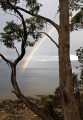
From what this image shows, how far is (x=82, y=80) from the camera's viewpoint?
62.9 ft

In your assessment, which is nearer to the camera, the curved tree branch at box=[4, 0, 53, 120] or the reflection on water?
the curved tree branch at box=[4, 0, 53, 120]

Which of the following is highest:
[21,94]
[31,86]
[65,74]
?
[31,86]

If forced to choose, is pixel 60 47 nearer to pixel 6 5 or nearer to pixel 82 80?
pixel 6 5

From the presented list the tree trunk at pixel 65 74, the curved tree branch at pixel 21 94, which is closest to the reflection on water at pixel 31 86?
the curved tree branch at pixel 21 94

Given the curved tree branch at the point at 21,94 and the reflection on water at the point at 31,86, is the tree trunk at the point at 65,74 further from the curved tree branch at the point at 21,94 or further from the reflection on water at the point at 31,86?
the reflection on water at the point at 31,86

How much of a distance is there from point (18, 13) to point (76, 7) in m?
4.73

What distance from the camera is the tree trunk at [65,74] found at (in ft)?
42.0

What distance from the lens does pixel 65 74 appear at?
42.1 feet

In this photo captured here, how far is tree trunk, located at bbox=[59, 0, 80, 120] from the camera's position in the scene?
12.8m

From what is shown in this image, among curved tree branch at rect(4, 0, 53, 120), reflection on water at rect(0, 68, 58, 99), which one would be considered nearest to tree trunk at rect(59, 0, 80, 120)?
curved tree branch at rect(4, 0, 53, 120)

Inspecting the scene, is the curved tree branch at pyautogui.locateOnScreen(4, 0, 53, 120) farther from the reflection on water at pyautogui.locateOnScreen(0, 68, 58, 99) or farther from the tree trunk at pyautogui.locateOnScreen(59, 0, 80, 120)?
the reflection on water at pyautogui.locateOnScreen(0, 68, 58, 99)

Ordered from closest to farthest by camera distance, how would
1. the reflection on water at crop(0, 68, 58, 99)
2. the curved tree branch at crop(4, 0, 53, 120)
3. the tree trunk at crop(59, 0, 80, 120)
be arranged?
the tree trunk at crop(59, 0, 80, 120), the curved tree branch at crop(4, 0, 53, 120), the reflection on water at crop(0, 68, 58, 99)

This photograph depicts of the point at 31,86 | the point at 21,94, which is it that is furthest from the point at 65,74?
the point at 31,86

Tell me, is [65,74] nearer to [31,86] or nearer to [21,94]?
[21,94]
